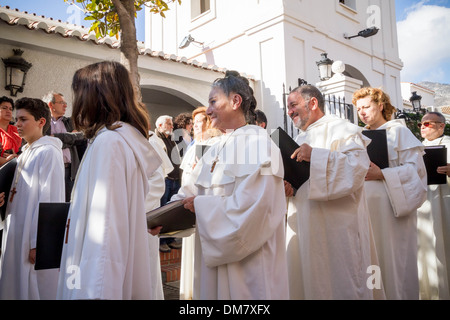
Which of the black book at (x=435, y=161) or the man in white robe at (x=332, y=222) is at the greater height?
the black book at (x=435, y=161)

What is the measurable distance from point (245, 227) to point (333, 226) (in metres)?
1.33

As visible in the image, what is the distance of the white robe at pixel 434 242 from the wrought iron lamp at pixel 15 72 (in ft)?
22.0

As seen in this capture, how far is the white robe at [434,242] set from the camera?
4662mm

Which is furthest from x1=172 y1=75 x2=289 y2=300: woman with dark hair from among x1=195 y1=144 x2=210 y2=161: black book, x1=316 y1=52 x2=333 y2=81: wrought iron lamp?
x1=316 y1=52 x2=333 y2=81: wrought iron lamp

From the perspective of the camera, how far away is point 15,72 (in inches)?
261

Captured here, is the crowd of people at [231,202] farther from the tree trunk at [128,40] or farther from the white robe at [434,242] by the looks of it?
the tree trunk at [128,40]

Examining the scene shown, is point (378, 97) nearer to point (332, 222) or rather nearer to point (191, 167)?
point (332, 222)

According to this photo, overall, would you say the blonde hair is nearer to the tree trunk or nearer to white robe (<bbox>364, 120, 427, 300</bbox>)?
white robe (<bbox>364, 120, 427, 300</bbox>)

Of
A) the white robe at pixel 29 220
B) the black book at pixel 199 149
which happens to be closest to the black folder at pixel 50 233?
the white robe at pixel 29 220

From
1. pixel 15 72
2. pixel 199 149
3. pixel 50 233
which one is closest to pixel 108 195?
pixel 50 233

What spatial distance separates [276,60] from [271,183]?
31.1 ft

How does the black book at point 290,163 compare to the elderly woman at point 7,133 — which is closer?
the black book at point 290,163
